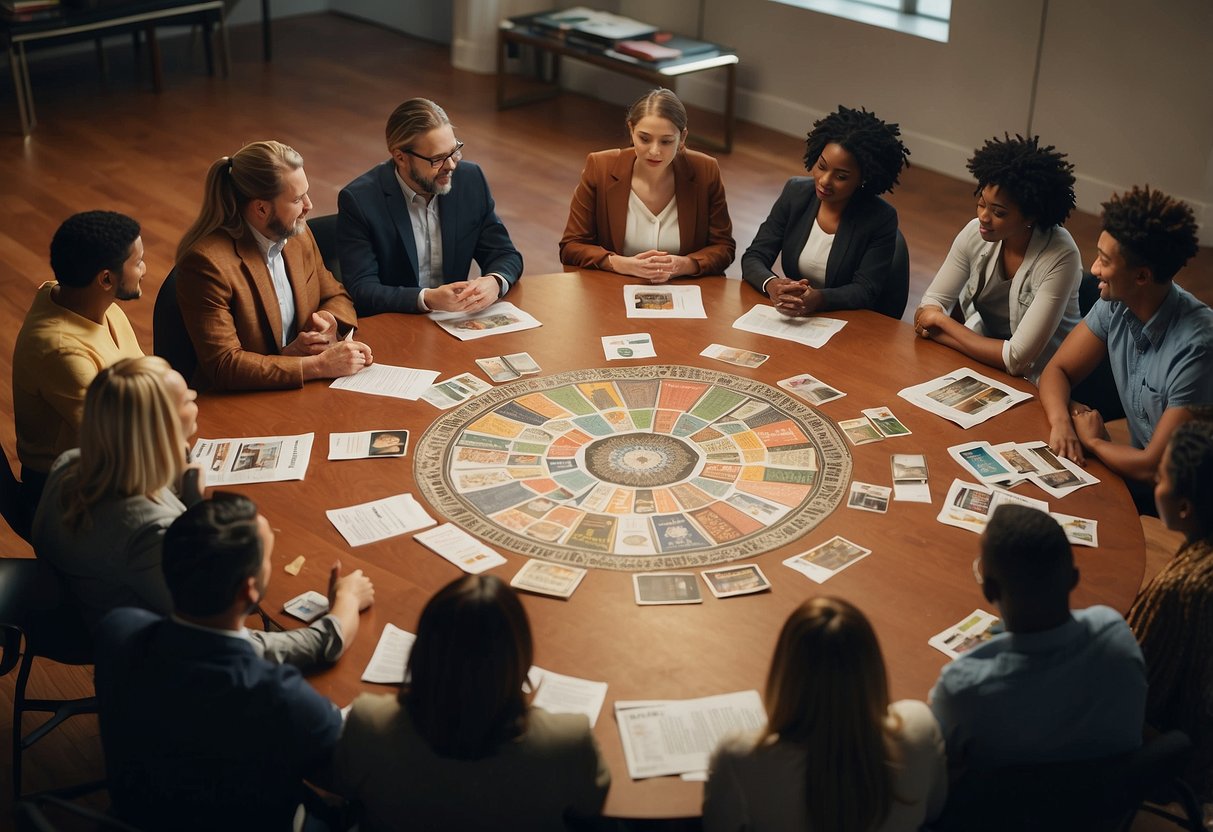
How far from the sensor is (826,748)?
94.0 inches

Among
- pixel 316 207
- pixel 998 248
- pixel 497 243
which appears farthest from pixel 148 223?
pixel 998 248

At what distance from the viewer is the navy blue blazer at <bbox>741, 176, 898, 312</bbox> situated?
4707mm

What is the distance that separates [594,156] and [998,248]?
1.59 meters

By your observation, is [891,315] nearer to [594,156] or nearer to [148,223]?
[594,156]

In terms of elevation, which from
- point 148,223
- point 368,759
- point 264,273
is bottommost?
point 148,223

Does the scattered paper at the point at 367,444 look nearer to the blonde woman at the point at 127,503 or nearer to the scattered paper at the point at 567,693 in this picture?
the blonde woman at the point at 127,503

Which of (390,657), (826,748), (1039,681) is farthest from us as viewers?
(390,657)

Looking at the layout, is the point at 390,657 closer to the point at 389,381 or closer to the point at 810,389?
the point at 389,381

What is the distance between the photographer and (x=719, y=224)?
16.8 ft

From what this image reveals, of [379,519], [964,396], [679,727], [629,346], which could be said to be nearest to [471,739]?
[679,727]

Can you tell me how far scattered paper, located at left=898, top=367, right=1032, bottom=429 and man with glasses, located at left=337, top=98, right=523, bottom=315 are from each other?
5.12ft

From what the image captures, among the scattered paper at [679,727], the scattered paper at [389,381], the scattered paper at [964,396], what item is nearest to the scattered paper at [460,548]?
the scattered paper at [679,727]

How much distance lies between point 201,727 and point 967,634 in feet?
5.63

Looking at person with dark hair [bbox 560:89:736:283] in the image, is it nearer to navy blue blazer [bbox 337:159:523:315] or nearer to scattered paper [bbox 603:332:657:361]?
navy blue blazer [bbox 337:159:523:315]
